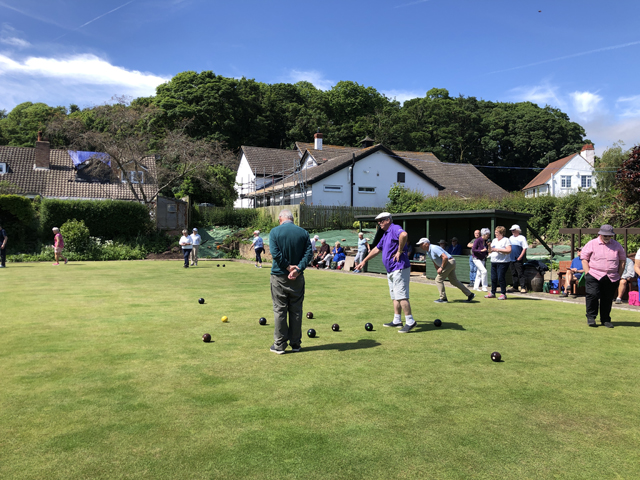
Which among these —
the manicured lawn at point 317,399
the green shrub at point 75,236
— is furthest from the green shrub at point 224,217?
the manicured lawn at point 317,399

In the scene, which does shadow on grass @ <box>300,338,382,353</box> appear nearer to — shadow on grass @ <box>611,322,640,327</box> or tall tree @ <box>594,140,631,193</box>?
shadow on grass @ <box>611,322,640,327</box>

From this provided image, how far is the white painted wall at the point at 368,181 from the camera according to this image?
3766cm

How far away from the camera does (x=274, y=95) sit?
219ft

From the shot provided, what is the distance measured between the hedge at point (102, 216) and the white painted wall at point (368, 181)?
1295 cm

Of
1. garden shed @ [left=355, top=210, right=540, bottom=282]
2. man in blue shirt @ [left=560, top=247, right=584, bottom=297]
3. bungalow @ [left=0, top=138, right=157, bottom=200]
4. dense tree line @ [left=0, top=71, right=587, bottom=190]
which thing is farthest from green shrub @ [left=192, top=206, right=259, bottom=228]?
man in blue shirt @ [left=560, top=247, right=584, bottom=297]

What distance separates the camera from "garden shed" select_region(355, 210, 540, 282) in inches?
648

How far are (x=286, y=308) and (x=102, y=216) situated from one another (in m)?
26.4

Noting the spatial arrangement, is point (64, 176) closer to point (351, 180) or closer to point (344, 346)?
point (351, 180)

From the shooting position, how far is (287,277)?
641cm

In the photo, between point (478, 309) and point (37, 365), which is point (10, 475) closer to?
point (37, 365)

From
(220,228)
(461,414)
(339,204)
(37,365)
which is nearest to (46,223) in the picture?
(220,228)

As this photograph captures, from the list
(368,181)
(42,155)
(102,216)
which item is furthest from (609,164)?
(42,155)

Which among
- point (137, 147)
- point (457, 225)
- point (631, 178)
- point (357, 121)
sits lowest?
point (457, 225)

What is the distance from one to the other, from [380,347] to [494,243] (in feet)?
20.9
